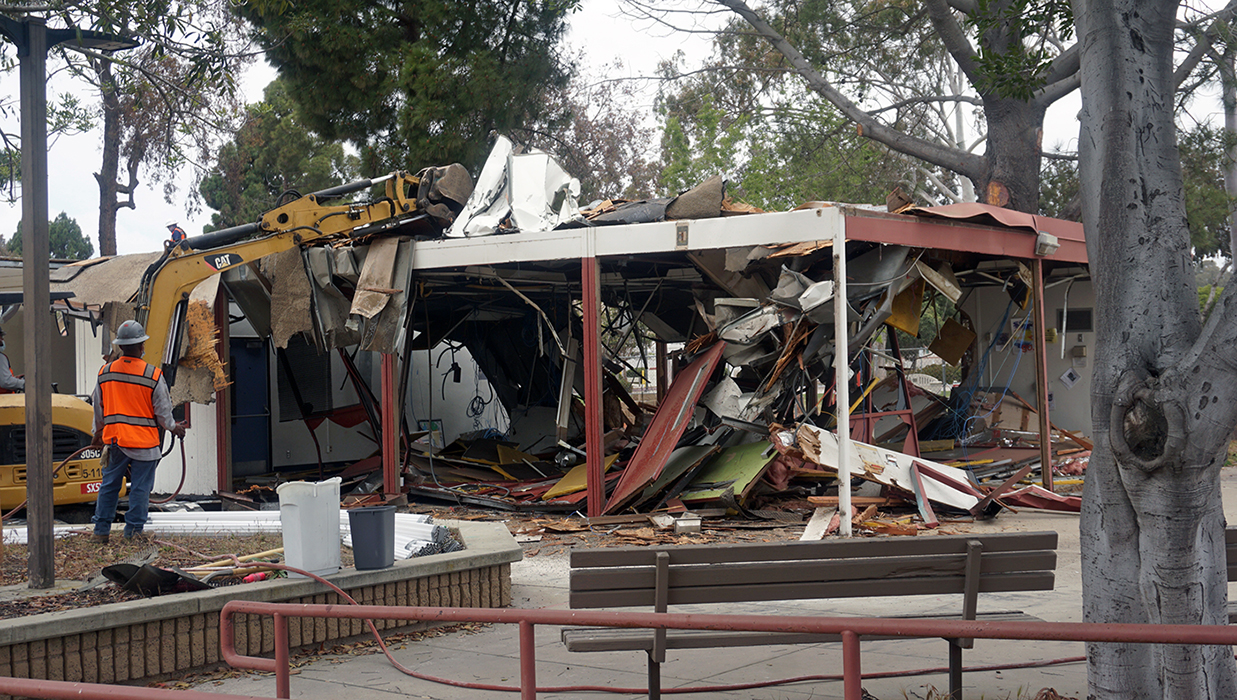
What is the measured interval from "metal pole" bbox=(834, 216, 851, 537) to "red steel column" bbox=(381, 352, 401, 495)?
5.27 m

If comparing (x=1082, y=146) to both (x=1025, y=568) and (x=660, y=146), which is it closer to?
(x=1025, y=568)

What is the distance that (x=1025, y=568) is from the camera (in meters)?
5.15

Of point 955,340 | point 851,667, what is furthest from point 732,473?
point 851,667

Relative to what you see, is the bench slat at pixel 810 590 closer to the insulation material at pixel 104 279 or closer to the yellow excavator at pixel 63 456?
the yellow excavator at pixel 63 456

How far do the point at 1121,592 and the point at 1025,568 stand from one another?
2.76 ft

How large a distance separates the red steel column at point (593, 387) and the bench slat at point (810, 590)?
645cm

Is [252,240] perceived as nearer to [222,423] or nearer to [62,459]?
[222,423]

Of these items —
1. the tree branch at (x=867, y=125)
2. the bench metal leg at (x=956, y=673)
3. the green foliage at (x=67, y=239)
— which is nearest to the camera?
the bench metal leg at (x=956, y=673)

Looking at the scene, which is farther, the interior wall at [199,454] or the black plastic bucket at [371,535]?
the interior wall at [199,454]

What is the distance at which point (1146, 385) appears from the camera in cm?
399

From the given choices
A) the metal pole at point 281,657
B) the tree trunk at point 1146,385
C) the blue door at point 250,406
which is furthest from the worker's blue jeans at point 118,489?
the blue door at point 250,406

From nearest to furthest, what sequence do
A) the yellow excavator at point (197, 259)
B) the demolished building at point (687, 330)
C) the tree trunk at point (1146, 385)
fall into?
the tree trunk at point (1146, 385), the yellow excavator at point (197, 259), the demolished building at point (687, 330)

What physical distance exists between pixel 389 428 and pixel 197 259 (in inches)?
113

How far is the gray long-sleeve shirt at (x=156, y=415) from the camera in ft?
28.3
